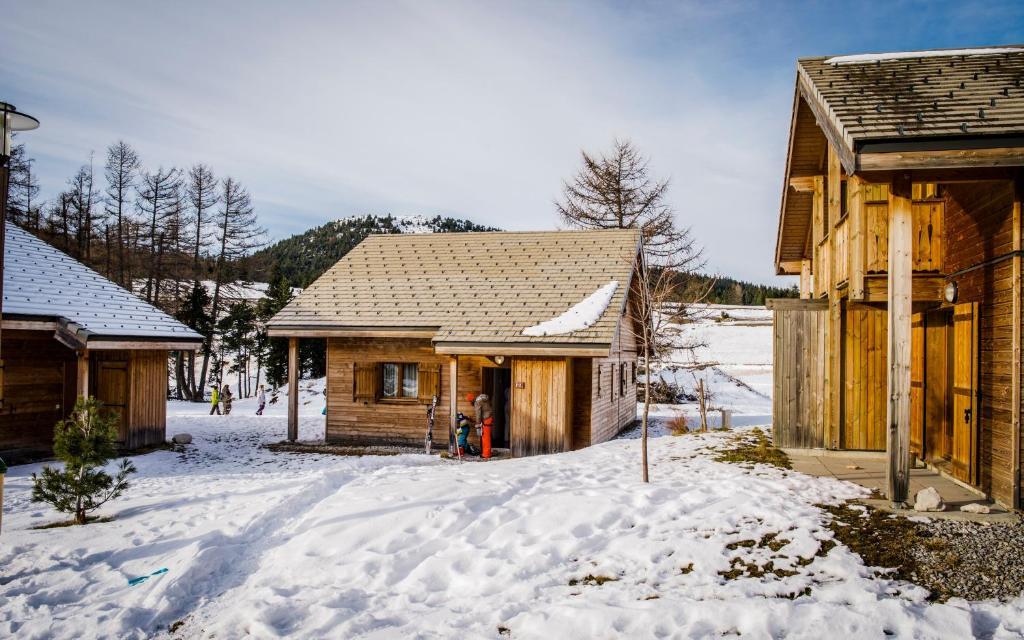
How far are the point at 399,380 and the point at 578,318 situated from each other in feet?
18.1

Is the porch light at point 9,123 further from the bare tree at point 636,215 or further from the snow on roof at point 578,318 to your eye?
the bare tree at point 636,215

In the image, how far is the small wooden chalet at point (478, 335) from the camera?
14930mm

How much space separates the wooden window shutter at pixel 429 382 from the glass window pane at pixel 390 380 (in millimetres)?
810

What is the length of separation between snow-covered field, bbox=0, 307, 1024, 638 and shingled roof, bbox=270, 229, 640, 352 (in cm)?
612

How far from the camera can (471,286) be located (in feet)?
58.3

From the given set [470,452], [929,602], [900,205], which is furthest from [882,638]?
[470,452]

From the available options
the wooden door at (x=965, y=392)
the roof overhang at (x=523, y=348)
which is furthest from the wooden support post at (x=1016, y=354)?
the roof overhang at (x=523, y=348)

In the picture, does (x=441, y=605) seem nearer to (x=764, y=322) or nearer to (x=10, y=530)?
(x=10, y=530)

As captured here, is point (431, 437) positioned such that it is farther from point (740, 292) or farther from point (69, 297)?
point (740, 292)

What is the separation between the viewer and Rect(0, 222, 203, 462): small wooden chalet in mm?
14195

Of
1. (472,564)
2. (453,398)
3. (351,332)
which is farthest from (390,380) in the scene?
(472,564)

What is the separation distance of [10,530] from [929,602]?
11054mm

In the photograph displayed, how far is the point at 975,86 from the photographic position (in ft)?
24.6

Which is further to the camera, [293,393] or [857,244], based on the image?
[293,393]
